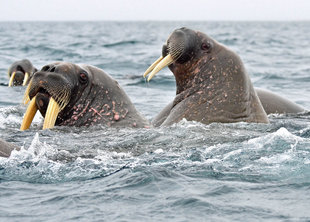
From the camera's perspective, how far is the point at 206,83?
808 cm

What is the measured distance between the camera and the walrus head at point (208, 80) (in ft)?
25.4

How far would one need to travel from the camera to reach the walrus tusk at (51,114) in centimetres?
687

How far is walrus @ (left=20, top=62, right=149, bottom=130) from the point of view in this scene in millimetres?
6938

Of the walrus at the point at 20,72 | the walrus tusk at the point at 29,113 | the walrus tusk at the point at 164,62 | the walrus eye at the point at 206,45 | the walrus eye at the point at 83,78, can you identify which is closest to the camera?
the walrus tusk at the point at 29,113

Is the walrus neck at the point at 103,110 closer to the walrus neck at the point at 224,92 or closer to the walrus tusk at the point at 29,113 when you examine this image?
the walrus tusk at the point at 29,113

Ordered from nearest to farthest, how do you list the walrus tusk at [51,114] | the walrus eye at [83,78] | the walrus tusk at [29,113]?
the walrus tusk at [51,114] < the walrus tusk at [29,113] < the walrus eye at [83,78]

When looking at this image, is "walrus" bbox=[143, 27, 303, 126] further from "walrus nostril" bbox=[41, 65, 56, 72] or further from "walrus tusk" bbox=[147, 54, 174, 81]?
"walrus nostril" bbox=[41, 65, 56, 72]

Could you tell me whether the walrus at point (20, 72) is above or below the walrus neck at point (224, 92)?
below

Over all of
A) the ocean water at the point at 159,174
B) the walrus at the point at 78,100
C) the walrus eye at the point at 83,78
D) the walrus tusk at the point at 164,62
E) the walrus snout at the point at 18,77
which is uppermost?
the walrus tusk at the point at 164,62

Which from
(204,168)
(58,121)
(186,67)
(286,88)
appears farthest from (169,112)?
(286,88)

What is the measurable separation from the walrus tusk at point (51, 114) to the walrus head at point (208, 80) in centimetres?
143

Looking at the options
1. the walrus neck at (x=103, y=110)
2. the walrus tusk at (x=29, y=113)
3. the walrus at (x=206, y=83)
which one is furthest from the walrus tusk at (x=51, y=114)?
the walrus at (x=206, y=83)

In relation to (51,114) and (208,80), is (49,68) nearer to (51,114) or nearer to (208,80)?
(51,114)

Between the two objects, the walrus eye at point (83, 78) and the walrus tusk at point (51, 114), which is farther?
the walrus eye at point (83, 78)
